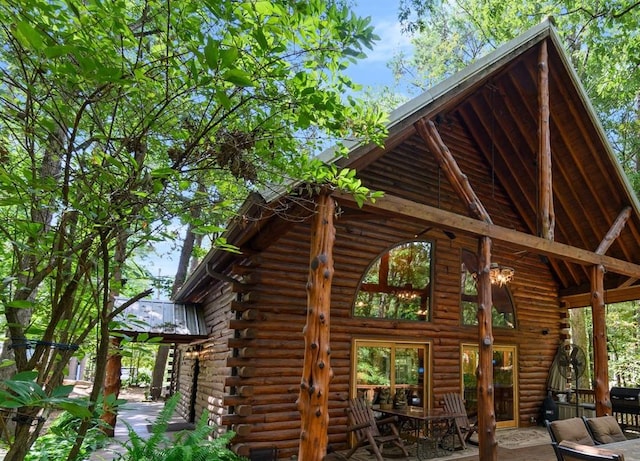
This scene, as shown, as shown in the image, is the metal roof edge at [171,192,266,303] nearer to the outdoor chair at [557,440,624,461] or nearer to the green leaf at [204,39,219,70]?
the green leaf at [204,39,219,70]

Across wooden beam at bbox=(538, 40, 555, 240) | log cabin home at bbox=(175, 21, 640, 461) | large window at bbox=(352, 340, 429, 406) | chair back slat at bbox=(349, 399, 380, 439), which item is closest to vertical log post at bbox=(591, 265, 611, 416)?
log cabin home at bbox=(175, 21, 640, 461)

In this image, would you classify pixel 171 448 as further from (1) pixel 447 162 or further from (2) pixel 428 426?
(1) pixel 447 162

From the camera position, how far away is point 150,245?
82.0 inches

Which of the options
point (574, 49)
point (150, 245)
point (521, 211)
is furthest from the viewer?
point (574, 49)

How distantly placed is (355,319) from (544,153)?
414cm

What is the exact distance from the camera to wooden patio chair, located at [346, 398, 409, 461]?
6307 millimetres

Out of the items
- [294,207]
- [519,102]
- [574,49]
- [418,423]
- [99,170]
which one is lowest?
[418,423]

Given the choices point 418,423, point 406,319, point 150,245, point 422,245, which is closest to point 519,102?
point 422,245

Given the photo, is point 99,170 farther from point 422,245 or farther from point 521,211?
point 521,211

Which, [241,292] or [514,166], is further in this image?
[514,166]

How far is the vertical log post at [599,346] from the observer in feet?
23.6

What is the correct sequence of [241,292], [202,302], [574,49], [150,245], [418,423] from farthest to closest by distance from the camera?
[574,49]
[202,302]
[418,423]
[241,292]
[150,245]

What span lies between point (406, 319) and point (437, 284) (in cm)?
105

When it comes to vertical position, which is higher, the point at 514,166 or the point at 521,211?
the point at 514,166
